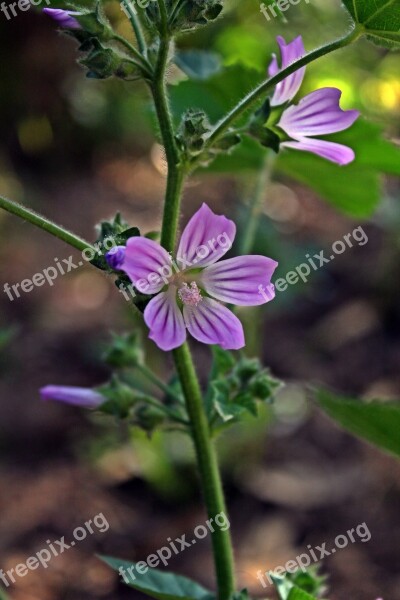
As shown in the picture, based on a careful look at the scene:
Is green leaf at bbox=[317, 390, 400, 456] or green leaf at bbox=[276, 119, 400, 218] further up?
green leaf at bbox=[276, 119, 400, 218]

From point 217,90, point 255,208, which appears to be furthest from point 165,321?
point 217,90

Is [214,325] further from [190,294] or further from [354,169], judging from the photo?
[354,169]

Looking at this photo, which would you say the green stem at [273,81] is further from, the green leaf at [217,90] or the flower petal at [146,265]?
the green leaf at [217,90]

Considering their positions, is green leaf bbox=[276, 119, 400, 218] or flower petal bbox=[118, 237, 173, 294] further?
green leaf bbox=[276, 119, 400, 218]

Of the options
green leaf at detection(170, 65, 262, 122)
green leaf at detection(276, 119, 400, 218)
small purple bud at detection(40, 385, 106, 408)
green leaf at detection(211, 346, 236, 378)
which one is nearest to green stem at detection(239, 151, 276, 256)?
green leaf at detection(276, 119, 400, 218)

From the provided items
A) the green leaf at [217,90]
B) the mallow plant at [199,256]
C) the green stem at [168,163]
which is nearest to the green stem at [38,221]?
the mallow plant at [199,256]

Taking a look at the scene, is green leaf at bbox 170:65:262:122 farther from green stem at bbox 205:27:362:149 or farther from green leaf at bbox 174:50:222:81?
green stem at bbox 205:27:362:149

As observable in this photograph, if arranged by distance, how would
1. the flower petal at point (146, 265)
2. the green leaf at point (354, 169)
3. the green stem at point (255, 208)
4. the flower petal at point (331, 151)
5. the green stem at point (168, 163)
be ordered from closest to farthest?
the flower petal at point (146, 265)
the green stem at point (168, 163)
the flower petal at point (331, 151)
the green stem at point (255, 208)
the green leaf at point (354, 169)
